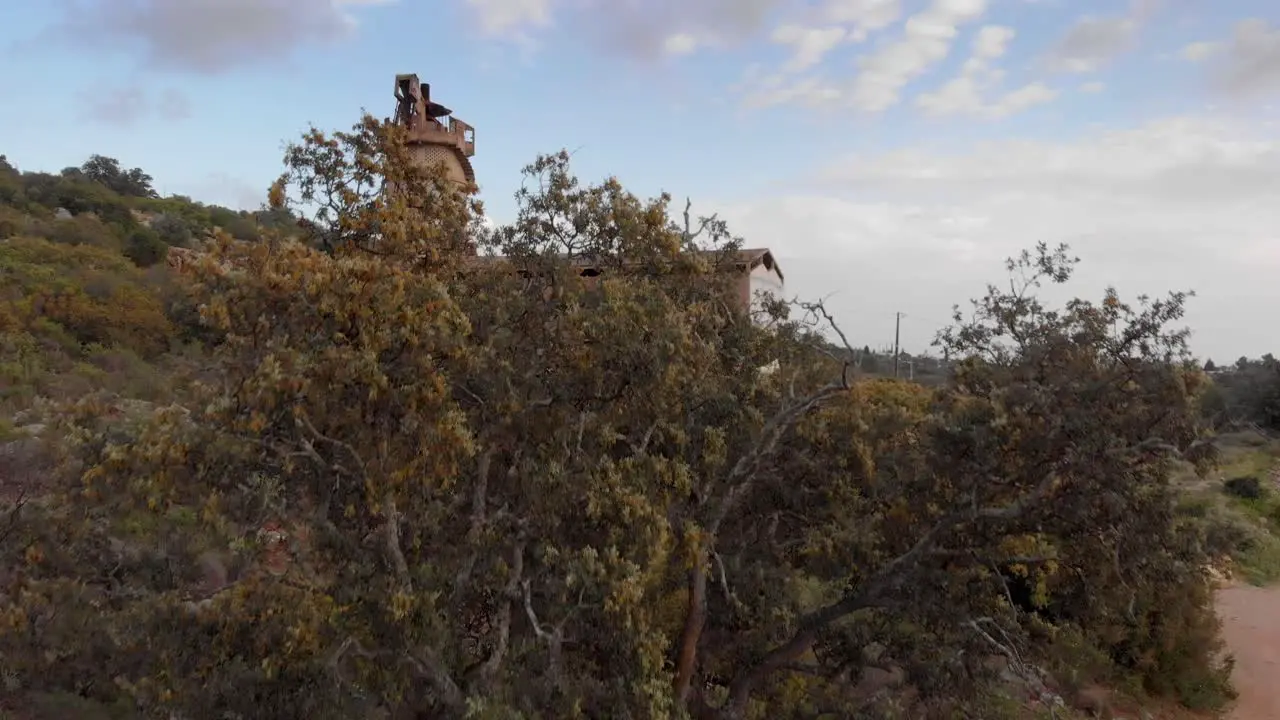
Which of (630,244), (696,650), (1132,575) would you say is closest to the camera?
(1132,575)

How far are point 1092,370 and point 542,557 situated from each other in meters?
4.20

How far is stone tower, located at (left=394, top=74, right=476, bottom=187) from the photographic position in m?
14.7

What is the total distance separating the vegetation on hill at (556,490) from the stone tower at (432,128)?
29.2 ft

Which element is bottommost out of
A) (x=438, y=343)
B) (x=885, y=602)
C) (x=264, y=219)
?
(x=885, y=602)

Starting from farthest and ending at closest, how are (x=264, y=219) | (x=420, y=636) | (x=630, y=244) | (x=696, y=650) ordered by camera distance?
(x=264, y=219) → (x=696, y=650) → (x=630, y=244) → (x=420, y=636)

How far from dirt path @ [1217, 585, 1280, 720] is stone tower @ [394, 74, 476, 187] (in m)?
16.5

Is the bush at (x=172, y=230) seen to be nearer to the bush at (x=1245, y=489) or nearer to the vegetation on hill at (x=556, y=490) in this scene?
the vegetation on hill at (x=556, y=490)

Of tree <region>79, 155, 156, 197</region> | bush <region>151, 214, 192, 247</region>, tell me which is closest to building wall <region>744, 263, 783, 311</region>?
bush <region>151, 214, 192, 247</region>

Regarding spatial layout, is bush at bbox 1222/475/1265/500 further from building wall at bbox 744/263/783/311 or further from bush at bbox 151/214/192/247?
bush at bbox 151/214/192/247

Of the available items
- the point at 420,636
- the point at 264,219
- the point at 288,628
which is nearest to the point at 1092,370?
the point at 420,636

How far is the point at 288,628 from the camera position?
471cm

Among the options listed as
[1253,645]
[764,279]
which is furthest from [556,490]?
[1253,645]

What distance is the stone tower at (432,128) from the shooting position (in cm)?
1466

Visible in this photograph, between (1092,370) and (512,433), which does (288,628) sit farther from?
(1092,370)
